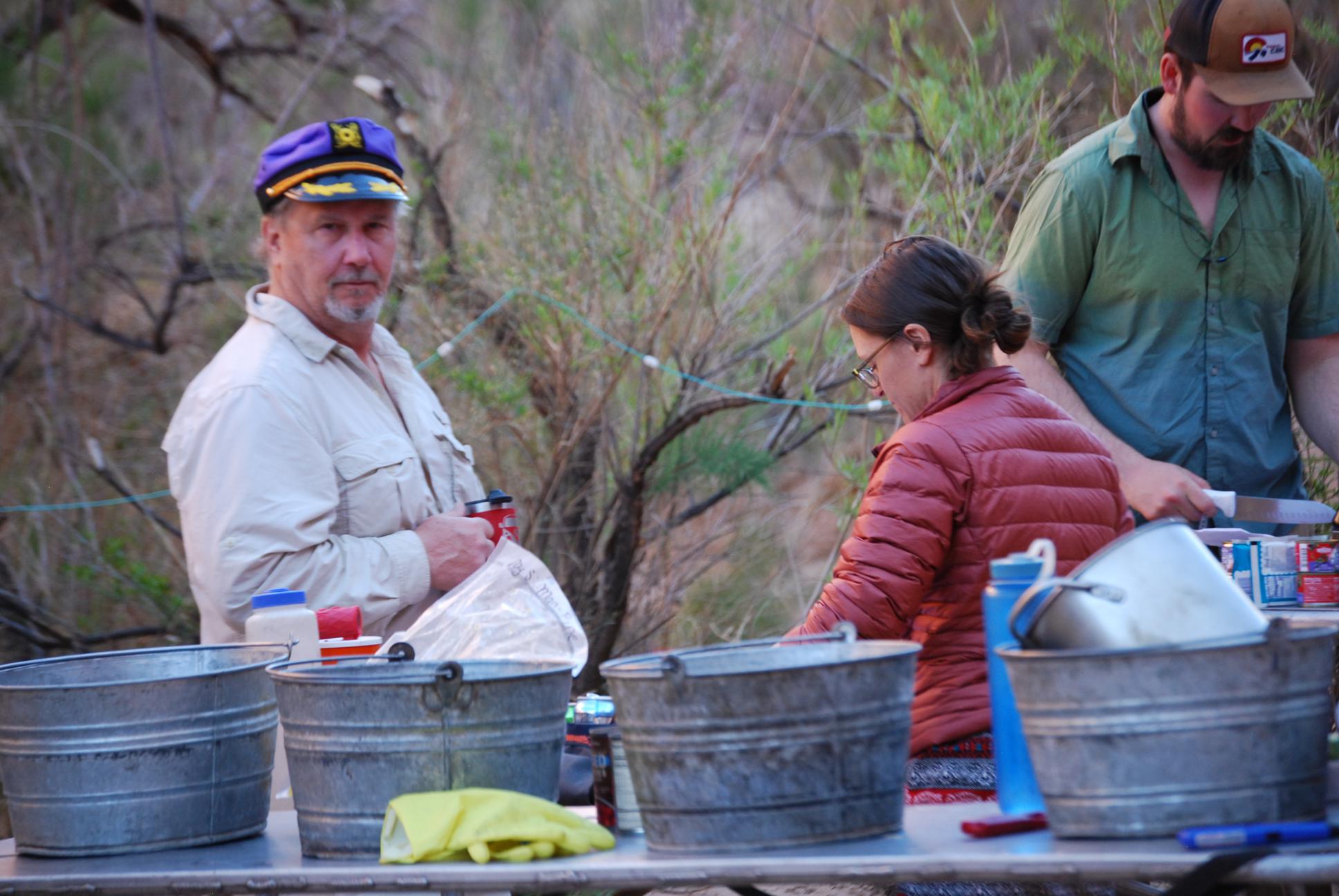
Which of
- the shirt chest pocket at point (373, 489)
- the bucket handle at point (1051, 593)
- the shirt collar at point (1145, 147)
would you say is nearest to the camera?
the bucket handle at point (1051, 593)

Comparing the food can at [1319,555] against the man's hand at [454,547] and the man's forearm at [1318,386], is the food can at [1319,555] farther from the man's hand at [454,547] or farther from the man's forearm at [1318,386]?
the man's hand at [454,547]

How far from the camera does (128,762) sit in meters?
2.10

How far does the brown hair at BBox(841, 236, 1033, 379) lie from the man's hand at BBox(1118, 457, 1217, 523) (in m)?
0.75

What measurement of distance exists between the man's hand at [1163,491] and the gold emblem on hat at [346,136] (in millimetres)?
2035

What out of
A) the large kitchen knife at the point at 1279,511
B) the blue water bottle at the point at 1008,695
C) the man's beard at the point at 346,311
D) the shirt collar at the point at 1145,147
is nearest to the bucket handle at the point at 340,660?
the blue water bottle at the point at 1008,695

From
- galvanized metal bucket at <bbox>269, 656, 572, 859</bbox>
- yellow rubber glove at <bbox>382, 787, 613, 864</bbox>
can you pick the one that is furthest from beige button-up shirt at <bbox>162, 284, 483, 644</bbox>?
yellow rubber glove at <bbox>382, 787, 613, 864</bbox>

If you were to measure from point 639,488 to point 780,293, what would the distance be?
3.70 feet

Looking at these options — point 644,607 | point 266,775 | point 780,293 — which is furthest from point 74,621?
point 266,775

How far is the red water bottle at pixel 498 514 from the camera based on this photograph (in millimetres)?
3383

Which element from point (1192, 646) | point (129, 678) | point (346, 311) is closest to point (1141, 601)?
point (1192, 646)

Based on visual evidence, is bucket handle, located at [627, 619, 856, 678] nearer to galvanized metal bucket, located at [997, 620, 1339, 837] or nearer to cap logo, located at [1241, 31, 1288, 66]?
galvanized metal bucket, located at [997, 620, 1339, 837]

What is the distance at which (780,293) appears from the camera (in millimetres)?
6035

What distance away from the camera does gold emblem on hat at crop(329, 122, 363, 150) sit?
3.71 meters

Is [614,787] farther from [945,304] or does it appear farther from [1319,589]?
[1319,589]
